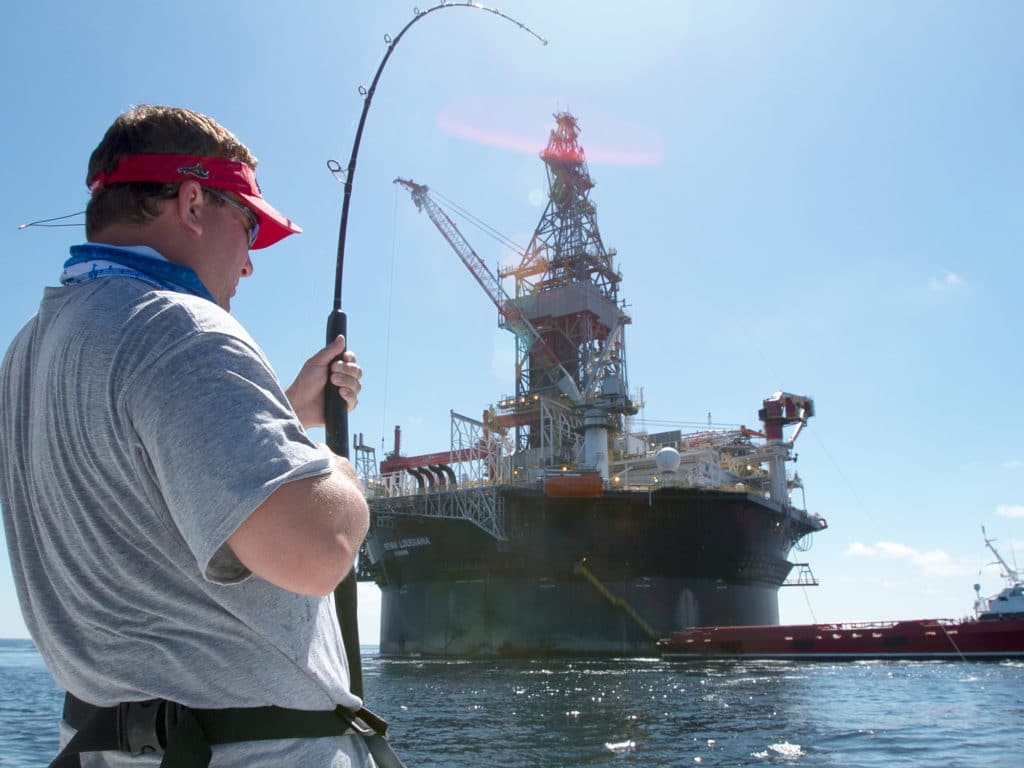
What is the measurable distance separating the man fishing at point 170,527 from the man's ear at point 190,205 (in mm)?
138

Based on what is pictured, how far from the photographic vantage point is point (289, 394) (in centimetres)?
280

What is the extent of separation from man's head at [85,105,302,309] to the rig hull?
41408 mm

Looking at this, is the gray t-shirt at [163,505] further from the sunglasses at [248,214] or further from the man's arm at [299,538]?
the sunglasses at [248,214]

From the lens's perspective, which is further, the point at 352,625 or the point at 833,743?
the point at 833,743

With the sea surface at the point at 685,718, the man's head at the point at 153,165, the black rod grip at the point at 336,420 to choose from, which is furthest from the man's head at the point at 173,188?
the sea surface at the point at 685,718

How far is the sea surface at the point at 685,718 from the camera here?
583 inches

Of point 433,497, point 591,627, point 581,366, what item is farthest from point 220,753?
point 581,366

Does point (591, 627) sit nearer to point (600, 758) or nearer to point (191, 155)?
point (600, 758)

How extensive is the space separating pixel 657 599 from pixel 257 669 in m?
43.6

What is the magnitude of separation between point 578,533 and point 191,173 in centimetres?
4216

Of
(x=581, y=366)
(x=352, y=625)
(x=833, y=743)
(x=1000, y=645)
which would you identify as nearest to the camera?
(x=352, y=625)

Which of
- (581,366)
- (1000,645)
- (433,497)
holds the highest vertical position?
(581,366)

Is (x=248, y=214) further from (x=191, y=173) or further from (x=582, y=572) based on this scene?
(x=582, y=572)

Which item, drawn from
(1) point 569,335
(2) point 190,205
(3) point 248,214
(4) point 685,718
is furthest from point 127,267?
(1) point 569,335
